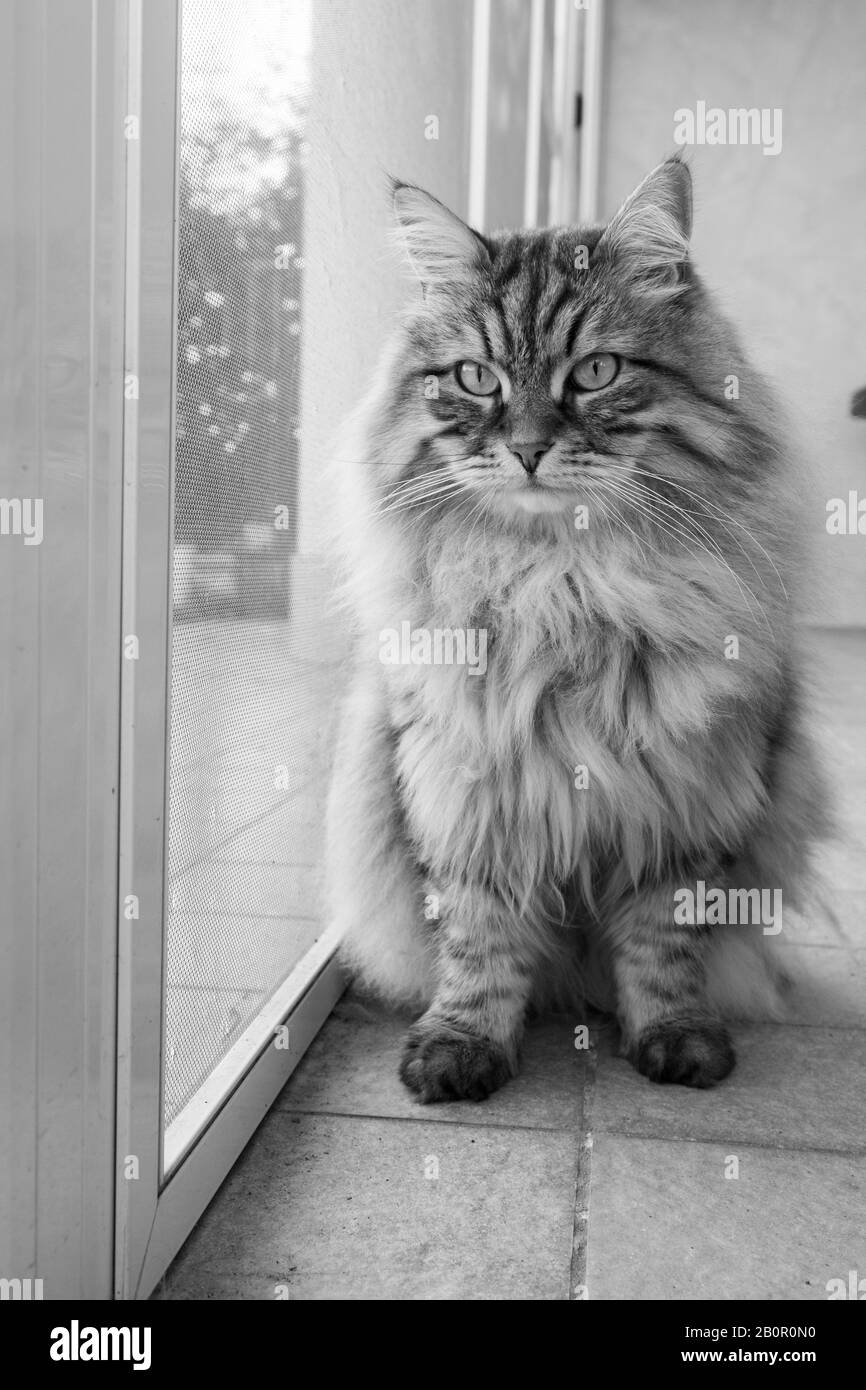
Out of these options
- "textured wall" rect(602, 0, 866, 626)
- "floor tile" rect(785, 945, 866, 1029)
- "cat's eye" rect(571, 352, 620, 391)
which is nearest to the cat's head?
"cat's eye" rect(571, 352, 620, 391)

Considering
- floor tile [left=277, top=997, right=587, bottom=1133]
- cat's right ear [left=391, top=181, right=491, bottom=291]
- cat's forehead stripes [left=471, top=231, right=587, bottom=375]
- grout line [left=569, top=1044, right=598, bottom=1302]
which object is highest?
cat's right ear [left=391, top=181, right=491, bottom=291]

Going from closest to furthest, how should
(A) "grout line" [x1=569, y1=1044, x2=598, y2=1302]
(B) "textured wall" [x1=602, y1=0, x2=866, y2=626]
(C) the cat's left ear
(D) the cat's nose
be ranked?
(A) "grout line" [x1=569, y1=1044, x2=598, y2=1302] < (D) the cat's nose < (C) the cat's left ear < (B) "textured wall" [x1=602, y1=0, x2=866, y2=626]

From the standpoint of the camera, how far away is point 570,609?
1479 millimetres

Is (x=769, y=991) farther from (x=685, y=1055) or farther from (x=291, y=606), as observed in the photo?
(x=291, y=606)

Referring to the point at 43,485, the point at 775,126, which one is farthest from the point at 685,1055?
the point at 775,126

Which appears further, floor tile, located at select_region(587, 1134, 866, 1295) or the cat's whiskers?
the cat's whiskers

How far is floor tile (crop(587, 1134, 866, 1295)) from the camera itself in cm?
116

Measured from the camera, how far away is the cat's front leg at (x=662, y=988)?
160 centimetres

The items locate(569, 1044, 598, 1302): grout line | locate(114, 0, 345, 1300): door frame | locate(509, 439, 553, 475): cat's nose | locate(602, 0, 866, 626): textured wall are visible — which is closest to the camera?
locate(114, 0, 345, 1300): door frame

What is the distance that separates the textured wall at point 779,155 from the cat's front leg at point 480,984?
609cm

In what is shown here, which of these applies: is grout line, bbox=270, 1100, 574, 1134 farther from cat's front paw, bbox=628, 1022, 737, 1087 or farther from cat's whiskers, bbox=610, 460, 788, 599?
cat's whiskers, bbox=610, 460, 788, 599

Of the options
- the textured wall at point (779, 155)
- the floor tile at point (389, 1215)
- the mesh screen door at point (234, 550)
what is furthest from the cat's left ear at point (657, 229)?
the textured wall at point (779, 155)

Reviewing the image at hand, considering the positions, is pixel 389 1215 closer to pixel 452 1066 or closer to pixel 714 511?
pixel 452 1066
